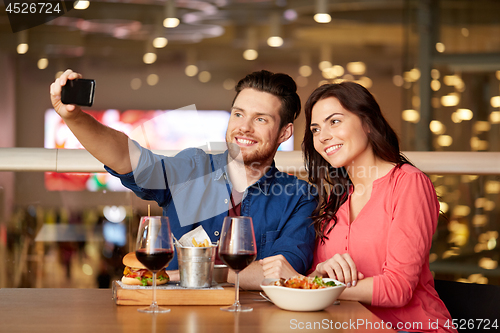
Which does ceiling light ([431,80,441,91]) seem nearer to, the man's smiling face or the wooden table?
the man's smiling face

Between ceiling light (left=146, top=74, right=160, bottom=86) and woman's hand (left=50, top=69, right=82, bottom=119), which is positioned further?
ceiling light (left=146, top=74, right=160, bottom=86)

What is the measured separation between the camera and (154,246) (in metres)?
1.07

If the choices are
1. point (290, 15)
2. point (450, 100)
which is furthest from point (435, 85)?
point (290, 15)

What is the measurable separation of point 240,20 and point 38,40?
97.6 inches

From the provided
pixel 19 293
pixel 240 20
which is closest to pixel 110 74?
pixel 240 20

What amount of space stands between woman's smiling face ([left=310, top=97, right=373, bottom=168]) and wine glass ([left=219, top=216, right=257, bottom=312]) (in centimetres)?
63

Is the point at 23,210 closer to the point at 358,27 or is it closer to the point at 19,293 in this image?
the point at 19,293

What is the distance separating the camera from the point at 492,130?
491 cm

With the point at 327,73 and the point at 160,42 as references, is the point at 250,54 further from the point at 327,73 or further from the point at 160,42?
the point at 160,42

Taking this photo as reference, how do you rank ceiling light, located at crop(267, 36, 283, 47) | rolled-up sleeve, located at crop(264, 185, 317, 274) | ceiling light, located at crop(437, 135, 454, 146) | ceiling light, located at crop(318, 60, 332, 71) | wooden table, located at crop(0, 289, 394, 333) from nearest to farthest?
wooden table, located at crop(0, 289, 394, 333) → rolled-up sleeve, located at crop(264, 185, 317, 274) → ceiling light, located at crop(437, 135, 454, 146) → ceiling light, located at crop(267, 36, 283, 47) → ceiling light, located at crop(318, 60, 332, 71)

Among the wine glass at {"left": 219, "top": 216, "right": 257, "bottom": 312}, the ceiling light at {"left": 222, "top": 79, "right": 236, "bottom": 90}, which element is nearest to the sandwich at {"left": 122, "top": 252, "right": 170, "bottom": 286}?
the wine glass at {"left": 219, "top": 216, "right": 257, "bottom": 312}

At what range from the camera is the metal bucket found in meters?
1.18

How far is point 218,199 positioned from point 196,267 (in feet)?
1.95

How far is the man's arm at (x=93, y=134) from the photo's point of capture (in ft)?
4.01
